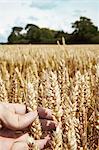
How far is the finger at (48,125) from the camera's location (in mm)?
813

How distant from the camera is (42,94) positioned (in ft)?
3.44

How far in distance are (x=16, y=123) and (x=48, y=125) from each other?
8 cm

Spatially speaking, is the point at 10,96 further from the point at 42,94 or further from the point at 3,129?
the point at 3,129

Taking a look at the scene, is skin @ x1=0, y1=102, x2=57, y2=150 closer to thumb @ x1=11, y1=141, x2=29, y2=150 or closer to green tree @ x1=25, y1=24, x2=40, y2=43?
thumb @ x1=11, y1=141, x2=29, y2=150

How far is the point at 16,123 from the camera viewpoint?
879 mm

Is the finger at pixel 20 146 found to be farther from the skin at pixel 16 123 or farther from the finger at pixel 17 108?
the finger at pixel 17 108

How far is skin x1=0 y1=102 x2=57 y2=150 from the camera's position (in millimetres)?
814

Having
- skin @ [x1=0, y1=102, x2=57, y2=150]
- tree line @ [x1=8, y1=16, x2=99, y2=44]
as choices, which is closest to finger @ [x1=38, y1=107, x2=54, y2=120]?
skin @ [x1=0, y1=102, x2=57, y2=150]

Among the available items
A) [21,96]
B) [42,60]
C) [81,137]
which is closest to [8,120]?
[81,137]

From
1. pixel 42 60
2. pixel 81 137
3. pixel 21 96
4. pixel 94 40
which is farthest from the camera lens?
pixel 94 40

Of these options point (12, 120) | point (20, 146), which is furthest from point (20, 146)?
point (12, 120)

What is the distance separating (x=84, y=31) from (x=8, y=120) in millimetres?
26227

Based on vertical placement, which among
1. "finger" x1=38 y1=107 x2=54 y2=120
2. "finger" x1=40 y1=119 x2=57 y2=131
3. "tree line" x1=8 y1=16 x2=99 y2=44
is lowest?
"finger" x1=40 y1=119 x2=57 y2=131

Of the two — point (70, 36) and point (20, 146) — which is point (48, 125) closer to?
point (20, 146)
